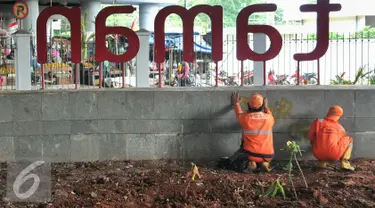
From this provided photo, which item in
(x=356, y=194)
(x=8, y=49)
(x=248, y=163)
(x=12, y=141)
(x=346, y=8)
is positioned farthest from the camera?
(x=346, y=8)

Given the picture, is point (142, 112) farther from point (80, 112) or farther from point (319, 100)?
point (319, 100)

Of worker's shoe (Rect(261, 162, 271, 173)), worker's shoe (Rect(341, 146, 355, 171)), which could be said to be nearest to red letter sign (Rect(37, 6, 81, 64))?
worker's shoe (Rect(261, 162, 271, 173))

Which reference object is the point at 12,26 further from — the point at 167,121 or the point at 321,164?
the point at 321,164

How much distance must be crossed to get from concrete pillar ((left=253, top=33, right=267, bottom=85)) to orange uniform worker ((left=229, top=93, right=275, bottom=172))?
40.5 inches

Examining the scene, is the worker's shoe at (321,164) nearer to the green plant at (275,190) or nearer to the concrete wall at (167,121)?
the concrete wall at (167,121)

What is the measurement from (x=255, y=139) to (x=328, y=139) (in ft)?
3.98

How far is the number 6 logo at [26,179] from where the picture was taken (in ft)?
22.2

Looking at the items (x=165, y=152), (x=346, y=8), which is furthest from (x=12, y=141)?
(x=346, y=8)

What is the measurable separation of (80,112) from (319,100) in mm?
4222

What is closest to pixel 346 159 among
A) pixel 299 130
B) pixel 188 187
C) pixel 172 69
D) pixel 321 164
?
pixel 321 164

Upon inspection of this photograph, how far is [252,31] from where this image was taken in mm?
9016

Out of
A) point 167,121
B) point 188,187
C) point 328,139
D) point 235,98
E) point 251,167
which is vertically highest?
point 235,98

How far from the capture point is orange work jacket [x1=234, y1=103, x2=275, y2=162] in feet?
26.3

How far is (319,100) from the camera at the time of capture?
8852 millimetres
